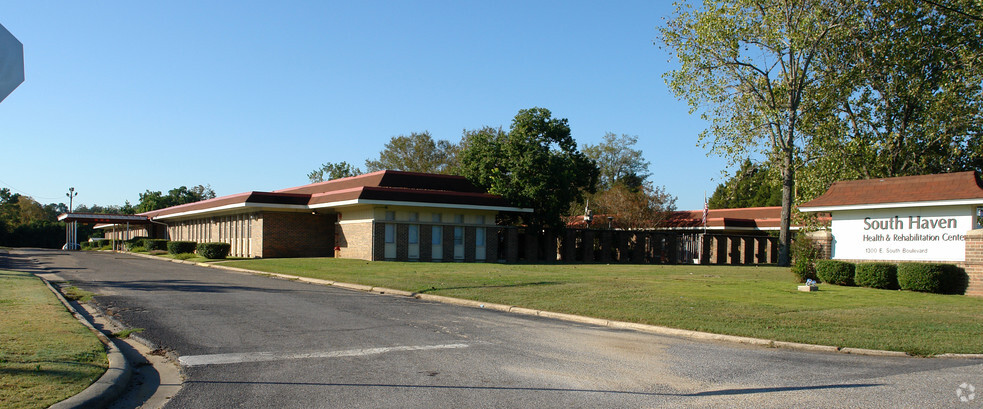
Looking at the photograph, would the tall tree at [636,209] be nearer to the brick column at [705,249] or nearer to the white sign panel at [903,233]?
the brick column at [705,249]

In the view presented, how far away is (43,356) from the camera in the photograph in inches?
303

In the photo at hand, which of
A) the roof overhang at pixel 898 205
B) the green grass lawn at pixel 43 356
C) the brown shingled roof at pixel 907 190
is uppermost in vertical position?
the brown shingled roof at pixel 907 190

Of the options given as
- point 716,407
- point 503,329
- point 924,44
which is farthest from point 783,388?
point 924,44

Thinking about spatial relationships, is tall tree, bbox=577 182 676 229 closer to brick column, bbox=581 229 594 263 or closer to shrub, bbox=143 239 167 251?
brick column, bbox=581 229 594 263

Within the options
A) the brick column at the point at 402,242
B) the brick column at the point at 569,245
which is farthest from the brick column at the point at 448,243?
the brick column at the point at 569,245

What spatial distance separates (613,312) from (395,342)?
5571 millimetres

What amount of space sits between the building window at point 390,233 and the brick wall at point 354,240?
905mm

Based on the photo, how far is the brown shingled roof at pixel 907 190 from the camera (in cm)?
1952

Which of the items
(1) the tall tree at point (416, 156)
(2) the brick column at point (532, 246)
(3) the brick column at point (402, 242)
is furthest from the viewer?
(1) the tall tree at point (416, 156)

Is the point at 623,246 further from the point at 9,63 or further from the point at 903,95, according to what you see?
the point at 9,63

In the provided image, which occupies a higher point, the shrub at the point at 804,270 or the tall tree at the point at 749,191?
the tall tree at the point at 749,191

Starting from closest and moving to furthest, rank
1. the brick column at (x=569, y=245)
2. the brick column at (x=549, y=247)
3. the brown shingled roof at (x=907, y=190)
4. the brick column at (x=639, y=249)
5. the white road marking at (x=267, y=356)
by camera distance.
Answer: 1. the white road marking at (x=267, y=356)
2. the brown shingled roof at (x=907, y=190)
3. the brick column at (x=549, y=247)
4. the brick column at (x=569, y=245)
5. the brick column at (x=639, y=249)

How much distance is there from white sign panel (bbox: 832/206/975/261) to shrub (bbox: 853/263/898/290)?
2.15 ft

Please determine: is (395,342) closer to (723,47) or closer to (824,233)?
(824,233)
